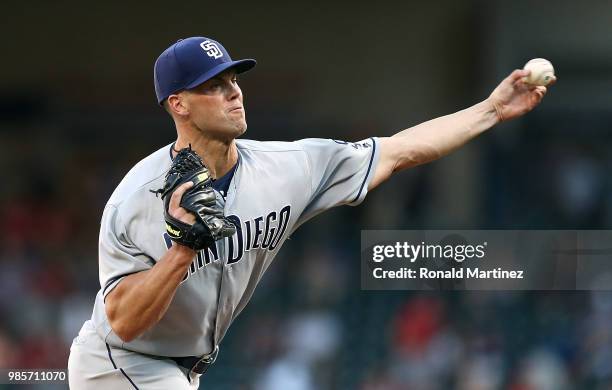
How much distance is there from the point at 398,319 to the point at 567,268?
1.33 metres

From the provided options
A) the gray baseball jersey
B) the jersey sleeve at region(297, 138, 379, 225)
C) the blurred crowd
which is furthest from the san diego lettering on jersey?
the blurred crowd

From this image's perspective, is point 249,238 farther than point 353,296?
No

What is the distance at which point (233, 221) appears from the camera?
2.31 metres

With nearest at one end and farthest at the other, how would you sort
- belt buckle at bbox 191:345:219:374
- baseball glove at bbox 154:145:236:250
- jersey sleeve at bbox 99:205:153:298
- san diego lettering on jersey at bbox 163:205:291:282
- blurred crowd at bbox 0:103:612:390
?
baseball glove at bbox 154:145:236:250 < jersey sleeve at bbox 99:205:153:298 < san diego lettering on jersey at bbox 163:205:291:282 < belt buckle at bbox 191:345:219:374 < blurred crowd at bbox 0:103:612:390

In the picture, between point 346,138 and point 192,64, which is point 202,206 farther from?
point 346,138

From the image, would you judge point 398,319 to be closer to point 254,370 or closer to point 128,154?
point 254,370

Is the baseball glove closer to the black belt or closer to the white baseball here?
the black belt

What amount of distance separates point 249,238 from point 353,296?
Result: 3.71 metres

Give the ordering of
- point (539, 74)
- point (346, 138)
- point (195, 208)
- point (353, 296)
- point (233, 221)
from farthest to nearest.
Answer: point (353, 296) < point (346, 138) < point (539, 74) < point (233, 221) < point (195, 208)

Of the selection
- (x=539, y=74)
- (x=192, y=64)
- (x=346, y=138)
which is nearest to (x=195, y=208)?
(x=192, y=64)

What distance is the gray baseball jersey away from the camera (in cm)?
218

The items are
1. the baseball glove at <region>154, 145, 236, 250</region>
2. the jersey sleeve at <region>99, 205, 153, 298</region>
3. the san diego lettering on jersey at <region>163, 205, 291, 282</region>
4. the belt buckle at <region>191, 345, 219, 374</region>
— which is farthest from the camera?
the belt buckle at <region>191, 345, 219, 374</region>

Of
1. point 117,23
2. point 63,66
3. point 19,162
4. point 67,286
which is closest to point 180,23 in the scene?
A: point 117,23

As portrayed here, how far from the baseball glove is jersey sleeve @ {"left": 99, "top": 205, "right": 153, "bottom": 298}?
0.63 feet
